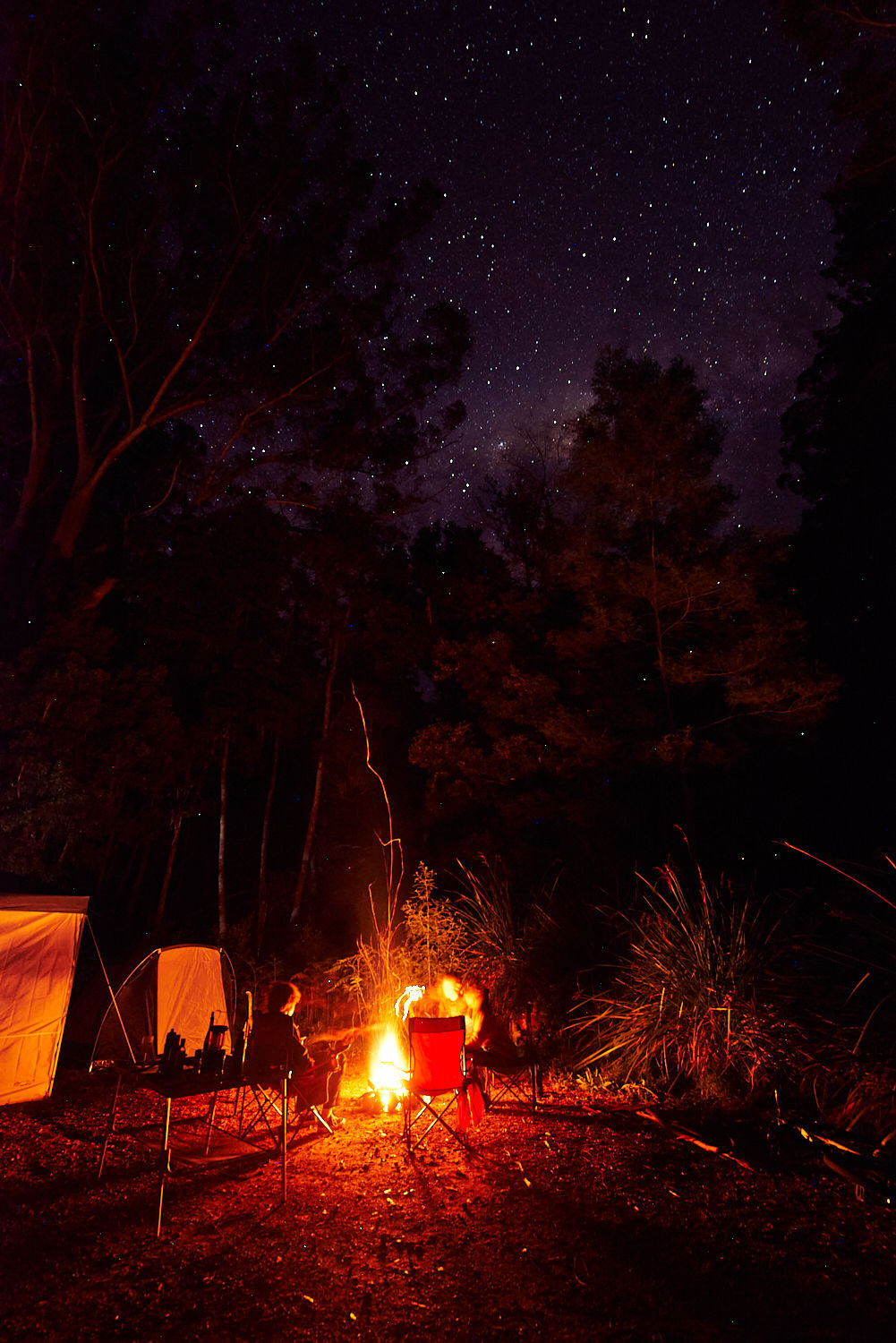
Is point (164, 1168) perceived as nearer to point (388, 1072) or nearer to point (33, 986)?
point (388, 1072)

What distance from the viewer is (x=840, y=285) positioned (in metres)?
14.3

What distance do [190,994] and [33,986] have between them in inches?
96.1

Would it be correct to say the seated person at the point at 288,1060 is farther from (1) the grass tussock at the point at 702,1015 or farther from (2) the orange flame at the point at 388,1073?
(1) the grass tussock at the point at 702,1015

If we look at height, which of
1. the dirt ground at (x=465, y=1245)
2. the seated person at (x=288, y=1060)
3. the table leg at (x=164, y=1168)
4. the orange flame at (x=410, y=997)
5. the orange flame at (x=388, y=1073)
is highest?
the orange flame at (x=410, y=997)

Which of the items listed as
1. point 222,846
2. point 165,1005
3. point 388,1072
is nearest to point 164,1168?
point 388,1072

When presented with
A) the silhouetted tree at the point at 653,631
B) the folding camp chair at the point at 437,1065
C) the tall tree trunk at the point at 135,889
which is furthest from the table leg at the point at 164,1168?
the tall tree trunk at the point at 135,889

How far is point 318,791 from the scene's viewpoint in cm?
1745

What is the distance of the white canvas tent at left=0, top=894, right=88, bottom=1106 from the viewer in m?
6.69

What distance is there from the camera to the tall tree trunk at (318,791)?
56.0 feet

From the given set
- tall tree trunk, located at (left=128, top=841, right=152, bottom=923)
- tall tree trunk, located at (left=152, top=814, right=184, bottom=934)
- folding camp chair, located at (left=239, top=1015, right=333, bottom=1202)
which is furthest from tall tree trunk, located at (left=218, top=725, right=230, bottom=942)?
folding camp chair, located at (left=239, top=1015, right=333, bottom=1202)

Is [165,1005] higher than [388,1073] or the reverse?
higher

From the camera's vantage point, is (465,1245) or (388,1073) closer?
(465,1245)

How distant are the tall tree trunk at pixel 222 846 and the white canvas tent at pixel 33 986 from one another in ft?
27.5

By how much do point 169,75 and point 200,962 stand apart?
1294 centimetres
